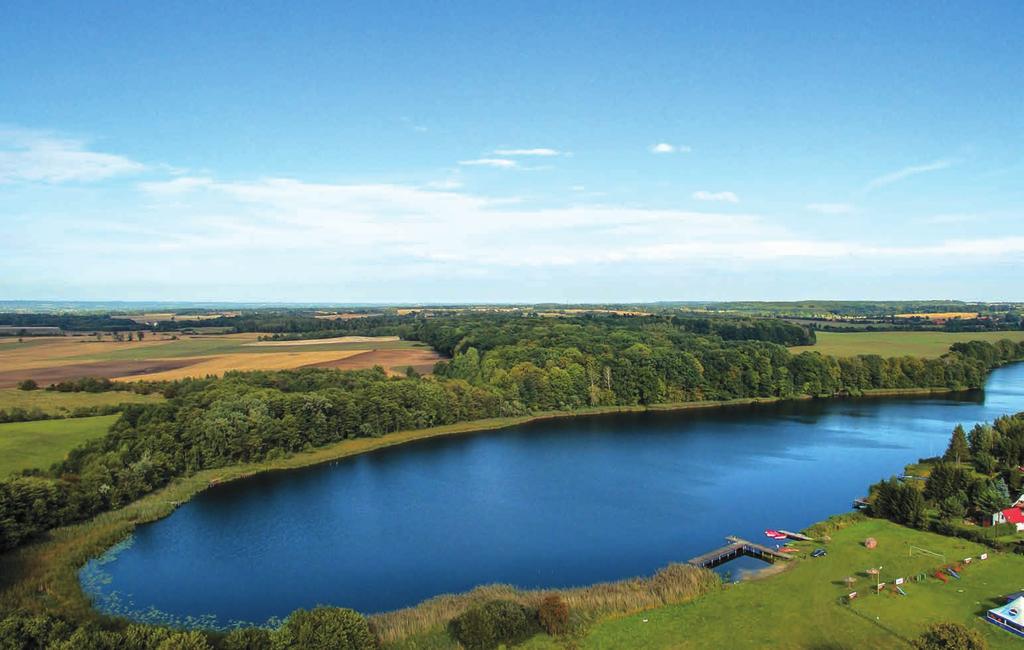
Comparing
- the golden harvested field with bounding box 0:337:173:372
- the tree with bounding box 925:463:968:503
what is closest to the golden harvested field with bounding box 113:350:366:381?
the golden harvested field with bounding box 0:337:173:372

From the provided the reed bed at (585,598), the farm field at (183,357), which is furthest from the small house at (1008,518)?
the farm field at (183,357)

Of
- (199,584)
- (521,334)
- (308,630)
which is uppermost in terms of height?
(521,334)

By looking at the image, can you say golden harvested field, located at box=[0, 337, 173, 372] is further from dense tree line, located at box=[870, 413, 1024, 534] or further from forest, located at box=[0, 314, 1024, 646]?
dense tree line, located at box=[870, 413, 1024, 534]

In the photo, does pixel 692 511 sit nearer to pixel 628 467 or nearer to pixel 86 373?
pixel 628 467

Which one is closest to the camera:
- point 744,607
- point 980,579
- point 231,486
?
point 744,607

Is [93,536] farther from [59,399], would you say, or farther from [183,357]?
[183,357]

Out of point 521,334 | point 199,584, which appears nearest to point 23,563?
point 199,584

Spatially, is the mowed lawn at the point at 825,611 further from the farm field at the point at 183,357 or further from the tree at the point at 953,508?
the farm field at the point at 183,357
